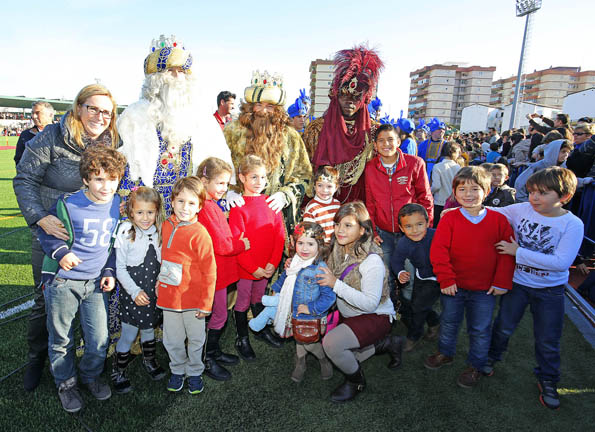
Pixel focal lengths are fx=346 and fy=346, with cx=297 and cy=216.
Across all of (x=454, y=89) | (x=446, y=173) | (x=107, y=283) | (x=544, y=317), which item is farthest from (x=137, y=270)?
(x=454, y=89)

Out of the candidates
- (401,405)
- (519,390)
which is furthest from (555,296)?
(401,405)

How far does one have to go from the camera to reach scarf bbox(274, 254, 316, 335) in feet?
9.02

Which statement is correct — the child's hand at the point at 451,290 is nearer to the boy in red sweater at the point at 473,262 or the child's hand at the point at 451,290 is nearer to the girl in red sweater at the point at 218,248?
the boy in red sweater at the point at 473,262

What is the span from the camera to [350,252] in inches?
110

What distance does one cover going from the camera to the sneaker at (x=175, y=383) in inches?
102

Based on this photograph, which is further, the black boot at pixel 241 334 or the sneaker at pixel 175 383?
the black boot at pixel 241 334

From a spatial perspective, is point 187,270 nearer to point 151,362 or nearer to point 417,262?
point 151,362

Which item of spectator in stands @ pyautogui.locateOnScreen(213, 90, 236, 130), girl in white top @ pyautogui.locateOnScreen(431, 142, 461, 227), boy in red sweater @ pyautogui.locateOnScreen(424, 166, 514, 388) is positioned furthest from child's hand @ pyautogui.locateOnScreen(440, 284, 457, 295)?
spectator in stands @ pyautogui.locateOnScreen(213, 90, 236, 130)

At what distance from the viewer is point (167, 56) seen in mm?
2826

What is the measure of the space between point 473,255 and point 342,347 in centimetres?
124

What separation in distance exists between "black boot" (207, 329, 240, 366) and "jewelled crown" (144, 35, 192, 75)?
7.36 ft

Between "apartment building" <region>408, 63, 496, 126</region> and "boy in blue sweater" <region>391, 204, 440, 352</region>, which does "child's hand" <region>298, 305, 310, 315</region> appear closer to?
"boy in blue sweater" <region>391, 204, 440, 352</region>

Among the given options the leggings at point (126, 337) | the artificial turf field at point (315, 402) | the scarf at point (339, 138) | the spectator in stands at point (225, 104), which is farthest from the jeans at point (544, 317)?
the spectator in stands at point (225, 104)

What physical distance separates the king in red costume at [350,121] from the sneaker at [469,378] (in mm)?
1839
